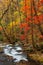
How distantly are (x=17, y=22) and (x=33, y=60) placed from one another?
1392 centimetres

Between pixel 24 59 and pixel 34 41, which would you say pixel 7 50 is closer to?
pixel 34 41

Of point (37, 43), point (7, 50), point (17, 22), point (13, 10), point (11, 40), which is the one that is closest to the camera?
point (37, 43)

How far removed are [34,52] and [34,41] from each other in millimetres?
1897

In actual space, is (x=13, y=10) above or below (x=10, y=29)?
above

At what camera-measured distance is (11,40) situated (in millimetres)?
28797

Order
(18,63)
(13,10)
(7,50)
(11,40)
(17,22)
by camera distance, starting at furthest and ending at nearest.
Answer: (13,10) → (17,22) → (11,40) → (7,50) → (18,63)

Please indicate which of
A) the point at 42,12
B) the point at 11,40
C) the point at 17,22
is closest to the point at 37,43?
the point at 42,12

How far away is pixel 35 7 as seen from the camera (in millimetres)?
21359

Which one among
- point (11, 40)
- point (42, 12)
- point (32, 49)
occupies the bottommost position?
point (11, 40)

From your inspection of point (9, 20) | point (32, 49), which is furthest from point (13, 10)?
point (32, 49)

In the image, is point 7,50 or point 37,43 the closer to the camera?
point 37,43

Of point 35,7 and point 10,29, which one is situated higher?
point 35,7

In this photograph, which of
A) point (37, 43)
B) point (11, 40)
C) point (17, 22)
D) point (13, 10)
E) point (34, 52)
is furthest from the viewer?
point (13, 10)

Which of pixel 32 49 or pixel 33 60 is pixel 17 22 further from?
pixel 33 60
